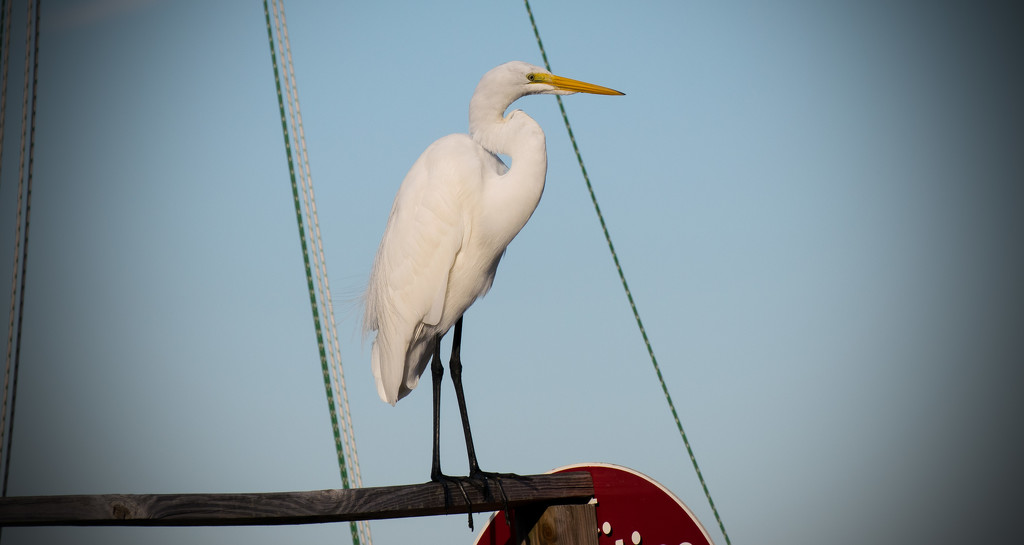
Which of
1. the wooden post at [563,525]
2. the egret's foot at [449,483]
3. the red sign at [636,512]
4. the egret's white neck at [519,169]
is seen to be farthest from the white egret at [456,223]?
the red sign at [636,512]

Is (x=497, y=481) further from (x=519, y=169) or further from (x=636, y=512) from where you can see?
(x=519, y=169)

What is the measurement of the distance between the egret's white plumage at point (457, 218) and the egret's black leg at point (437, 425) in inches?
2.3

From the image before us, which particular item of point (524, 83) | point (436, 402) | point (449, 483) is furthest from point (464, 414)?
point (524, 83)

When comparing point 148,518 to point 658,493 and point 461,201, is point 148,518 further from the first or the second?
point 461,201

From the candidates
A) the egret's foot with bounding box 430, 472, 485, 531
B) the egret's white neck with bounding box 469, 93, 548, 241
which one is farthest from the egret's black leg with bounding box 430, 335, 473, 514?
the egret's white neck with bounding box 469, 93, 548, 241

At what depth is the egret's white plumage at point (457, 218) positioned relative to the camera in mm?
2451

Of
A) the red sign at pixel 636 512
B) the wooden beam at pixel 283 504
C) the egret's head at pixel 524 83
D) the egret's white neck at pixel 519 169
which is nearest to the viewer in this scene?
the wooden beam at pixel 283 504

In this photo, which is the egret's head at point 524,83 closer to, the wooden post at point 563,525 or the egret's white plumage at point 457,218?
the egret's white plumage at point 457,218

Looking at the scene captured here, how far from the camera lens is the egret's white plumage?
2.45 metres

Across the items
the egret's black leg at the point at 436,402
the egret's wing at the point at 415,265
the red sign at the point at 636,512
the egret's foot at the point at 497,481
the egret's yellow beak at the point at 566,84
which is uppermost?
the egret's yellow beak at the point at 566,84

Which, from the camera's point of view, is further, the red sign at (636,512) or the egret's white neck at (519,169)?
the egret's white neck at (519,169)

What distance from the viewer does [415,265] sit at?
252 cm

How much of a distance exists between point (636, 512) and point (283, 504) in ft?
2.51

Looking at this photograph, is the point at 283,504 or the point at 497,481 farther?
the point at 497,481
